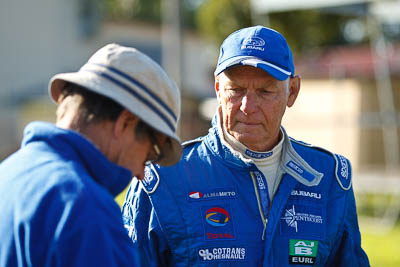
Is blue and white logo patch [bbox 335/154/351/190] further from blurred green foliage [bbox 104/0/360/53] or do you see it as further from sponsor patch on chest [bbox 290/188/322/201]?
blurred green foliage [bbox 104/0/360/53]

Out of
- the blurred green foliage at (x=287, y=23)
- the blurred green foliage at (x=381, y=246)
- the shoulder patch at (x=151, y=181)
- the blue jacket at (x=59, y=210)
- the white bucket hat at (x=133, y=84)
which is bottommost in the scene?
the blurred green foliage at (x=381, y=246)

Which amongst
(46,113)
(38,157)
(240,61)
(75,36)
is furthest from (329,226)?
(75,36)

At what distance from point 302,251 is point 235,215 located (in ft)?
1.14

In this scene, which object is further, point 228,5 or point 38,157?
point 228,5

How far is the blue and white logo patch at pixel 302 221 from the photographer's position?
302cm

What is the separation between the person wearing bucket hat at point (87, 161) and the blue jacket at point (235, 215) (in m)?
0.84

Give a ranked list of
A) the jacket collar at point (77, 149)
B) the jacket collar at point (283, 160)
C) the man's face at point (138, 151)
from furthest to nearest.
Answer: the jacket collar at point (283, 160) < the man's face at point (138, 151) < the jacket collar at point (77, 149)

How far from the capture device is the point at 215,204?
301 cm

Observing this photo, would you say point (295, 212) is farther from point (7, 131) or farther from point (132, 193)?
point (7, 131)

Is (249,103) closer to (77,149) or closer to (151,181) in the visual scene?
(151,181)

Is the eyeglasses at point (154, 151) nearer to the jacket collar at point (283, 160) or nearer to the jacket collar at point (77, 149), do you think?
the jacket collar at point (77, 149)

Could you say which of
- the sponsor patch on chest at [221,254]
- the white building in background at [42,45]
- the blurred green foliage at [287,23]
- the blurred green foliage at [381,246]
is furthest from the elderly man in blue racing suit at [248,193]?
the blurred green foliage at [287,23]

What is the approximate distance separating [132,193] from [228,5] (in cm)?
2684

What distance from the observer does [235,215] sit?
2.99m
